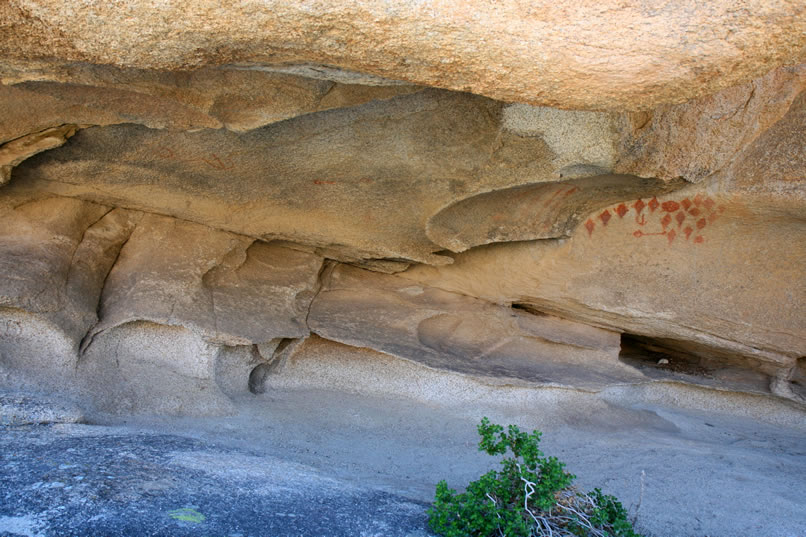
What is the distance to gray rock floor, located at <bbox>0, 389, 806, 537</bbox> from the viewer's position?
1.76m

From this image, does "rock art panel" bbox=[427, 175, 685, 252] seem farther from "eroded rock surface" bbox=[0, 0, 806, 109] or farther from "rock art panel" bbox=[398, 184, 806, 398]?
"eroded rock surface" bbox=[0, 0, 806, 109]

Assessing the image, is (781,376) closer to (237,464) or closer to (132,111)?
(237,464)

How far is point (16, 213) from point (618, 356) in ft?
10.1

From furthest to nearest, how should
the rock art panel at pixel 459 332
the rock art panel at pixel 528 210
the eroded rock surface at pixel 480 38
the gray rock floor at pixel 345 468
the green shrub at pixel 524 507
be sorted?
1. the rock art panel at pixel 459 332
2. the rock art panel at pixel 528 210
3. the green shrub at pixel 524 507
4. the gray rock floor at pixel 345 468
5. the eroded rock surface at pixel 480 38

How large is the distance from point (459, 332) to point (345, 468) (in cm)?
119

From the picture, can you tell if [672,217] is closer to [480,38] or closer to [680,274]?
[680,274]

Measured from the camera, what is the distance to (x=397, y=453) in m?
2.87

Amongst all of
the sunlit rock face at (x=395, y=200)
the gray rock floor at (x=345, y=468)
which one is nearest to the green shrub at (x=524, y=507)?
the gray rock floor at (x=345, y=468)

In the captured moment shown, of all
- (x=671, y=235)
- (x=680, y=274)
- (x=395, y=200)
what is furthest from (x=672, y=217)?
(x=395, y=200)

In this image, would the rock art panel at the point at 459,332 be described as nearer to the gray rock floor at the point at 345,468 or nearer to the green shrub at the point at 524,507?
the gray rock floor at the point at 345,468

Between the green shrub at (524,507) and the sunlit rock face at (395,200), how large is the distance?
111 centimetres

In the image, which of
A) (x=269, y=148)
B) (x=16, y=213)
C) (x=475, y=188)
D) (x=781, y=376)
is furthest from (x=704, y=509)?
(x=16, y=213)

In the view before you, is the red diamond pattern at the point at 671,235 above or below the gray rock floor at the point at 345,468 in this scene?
above

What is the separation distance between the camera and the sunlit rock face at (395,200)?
1468 mm
